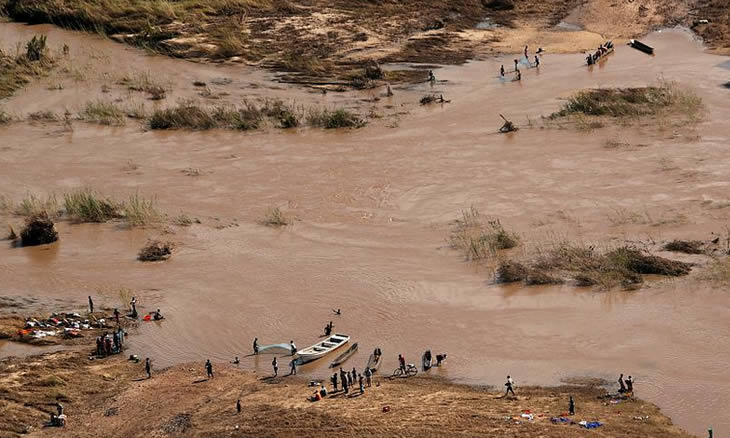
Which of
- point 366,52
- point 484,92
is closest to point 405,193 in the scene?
point 484,92

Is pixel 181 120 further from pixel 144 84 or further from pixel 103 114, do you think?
pixel 144 84

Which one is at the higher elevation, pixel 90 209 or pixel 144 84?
pixel 144 84

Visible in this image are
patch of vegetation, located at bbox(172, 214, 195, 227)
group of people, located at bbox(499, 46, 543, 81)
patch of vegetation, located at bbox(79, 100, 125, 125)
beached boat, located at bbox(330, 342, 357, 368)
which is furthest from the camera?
group of people, located at bbox(499, 46, 543, 81)

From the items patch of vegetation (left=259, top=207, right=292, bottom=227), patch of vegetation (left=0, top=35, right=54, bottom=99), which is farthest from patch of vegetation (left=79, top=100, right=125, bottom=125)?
patch of vegetation (left=259, top=207, right=292, bottom=227)

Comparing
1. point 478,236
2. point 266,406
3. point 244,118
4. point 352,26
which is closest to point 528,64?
point 352,26

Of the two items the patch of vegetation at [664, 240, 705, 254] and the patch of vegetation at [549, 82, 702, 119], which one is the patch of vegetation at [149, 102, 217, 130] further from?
the patch of vegetation at [664, 240, 705, 254]

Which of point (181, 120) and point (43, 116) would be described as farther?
point (43, 116)

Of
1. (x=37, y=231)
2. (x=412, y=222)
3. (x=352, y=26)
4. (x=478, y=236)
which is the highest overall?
(x=352, y=26)

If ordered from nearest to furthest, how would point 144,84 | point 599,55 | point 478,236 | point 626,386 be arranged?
point 626,386 → point 478,236 → point 144,84 → point 599,55
